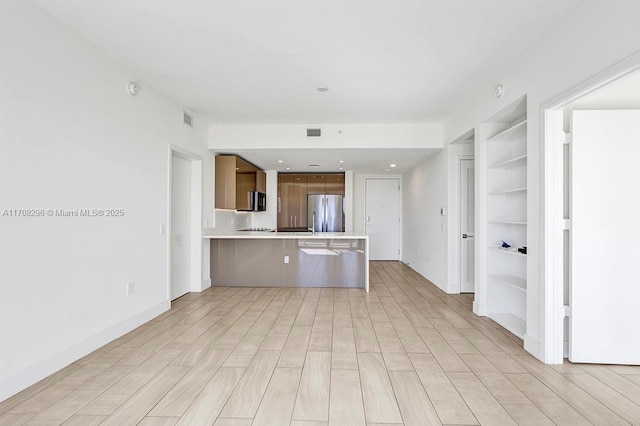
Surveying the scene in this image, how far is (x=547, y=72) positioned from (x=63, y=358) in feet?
14.7

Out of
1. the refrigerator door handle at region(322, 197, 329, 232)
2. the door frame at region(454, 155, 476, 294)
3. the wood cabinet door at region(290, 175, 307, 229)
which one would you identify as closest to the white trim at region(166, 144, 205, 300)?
the wood cabinet door at region(290, 175, 307, 229)

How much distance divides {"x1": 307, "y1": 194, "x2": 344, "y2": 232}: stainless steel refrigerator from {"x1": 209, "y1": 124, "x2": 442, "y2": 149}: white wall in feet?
9.42

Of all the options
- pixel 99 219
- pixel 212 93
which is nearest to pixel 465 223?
pixel 212 93

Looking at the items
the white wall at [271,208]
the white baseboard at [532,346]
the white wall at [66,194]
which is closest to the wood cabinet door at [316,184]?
the white wall at [271,208]

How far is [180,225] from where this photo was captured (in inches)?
193

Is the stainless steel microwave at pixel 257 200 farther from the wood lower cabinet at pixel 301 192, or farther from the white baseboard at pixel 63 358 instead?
the white baseboard at pixel 63 358

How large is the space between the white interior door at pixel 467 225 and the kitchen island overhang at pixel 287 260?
59.8 inches

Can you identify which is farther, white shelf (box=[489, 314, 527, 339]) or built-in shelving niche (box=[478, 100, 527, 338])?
built-in shelving niche (box=[478, 100, 527, 338])

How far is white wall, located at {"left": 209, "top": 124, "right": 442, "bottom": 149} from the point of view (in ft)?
17.6

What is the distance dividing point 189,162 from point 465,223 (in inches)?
171

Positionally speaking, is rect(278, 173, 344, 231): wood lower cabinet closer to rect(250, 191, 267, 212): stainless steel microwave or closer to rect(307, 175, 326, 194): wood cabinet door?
rect(307, 175, 326, 194): wood cabinet door

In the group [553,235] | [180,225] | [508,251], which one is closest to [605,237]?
[553,235]

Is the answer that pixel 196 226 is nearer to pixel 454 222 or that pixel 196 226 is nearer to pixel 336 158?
pixel 336 158

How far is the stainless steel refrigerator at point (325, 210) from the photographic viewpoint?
8211mm
